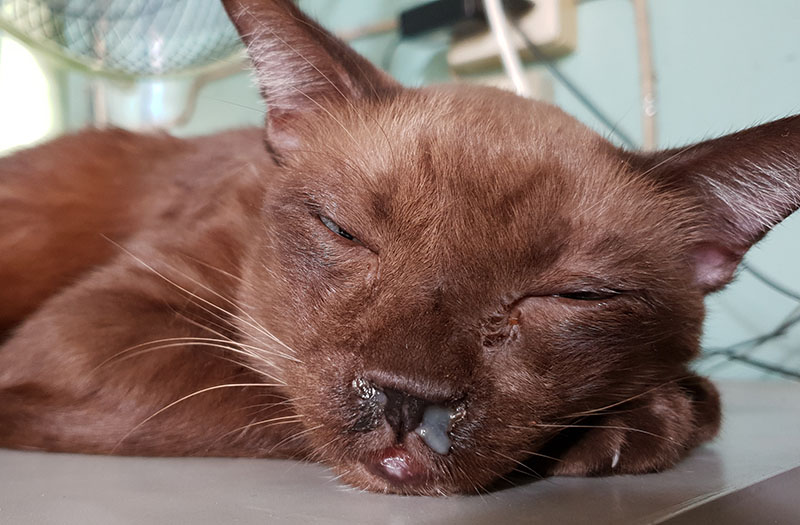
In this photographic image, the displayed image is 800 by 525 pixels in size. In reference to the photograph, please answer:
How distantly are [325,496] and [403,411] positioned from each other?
15 centimetres

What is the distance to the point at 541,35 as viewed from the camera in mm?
1901

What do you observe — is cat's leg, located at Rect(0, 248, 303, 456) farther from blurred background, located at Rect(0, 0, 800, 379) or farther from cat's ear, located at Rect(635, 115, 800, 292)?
blurred background, located at Rect(0, 0, 800, 379)

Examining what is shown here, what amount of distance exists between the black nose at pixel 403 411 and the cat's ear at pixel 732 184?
1.66 feet

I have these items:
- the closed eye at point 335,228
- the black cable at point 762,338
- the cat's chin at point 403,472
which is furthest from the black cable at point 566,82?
the cat's chin at point 403,472

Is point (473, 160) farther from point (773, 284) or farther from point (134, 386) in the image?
point (773, 284)

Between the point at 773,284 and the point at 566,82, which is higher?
the point at 566,82

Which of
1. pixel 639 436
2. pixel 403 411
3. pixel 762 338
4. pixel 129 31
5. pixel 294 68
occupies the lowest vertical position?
pixel 762 338

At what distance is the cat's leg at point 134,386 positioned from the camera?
90 cm

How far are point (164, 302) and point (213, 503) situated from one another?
0.47 metres

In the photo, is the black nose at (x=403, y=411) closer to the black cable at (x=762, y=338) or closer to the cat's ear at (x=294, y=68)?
the cat's ear at (x=294, y=68)

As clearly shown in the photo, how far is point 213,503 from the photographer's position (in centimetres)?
67

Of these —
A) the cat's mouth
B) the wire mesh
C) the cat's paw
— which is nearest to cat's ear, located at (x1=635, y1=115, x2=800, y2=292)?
the cat's paw

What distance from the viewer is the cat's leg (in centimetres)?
90

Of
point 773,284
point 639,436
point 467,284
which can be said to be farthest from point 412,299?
point 773,284
